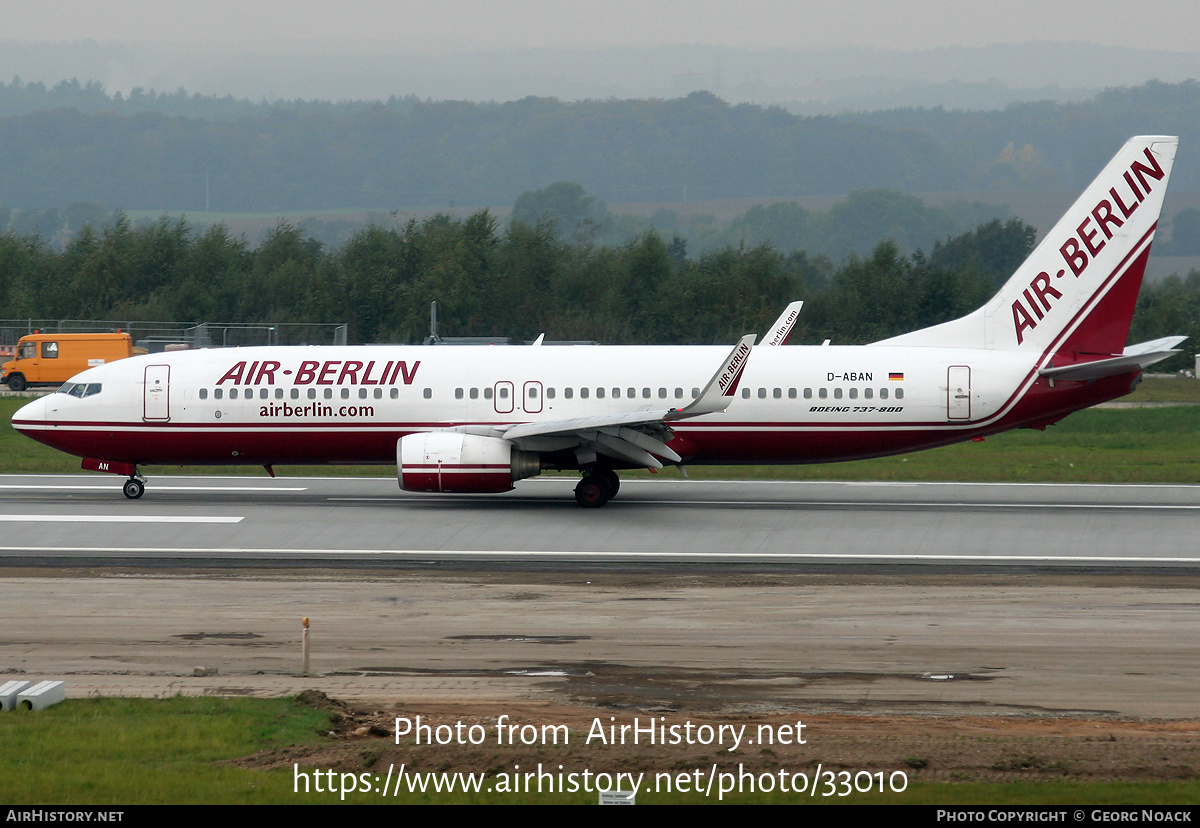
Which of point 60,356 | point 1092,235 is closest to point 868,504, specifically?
point 1092,235

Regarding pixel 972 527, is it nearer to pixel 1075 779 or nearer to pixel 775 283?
pixel 1075 779

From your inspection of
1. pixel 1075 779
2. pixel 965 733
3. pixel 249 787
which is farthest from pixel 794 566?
pixel 249 787

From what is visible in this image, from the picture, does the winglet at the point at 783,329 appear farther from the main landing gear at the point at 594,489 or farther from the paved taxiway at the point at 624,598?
the main landing gear at the point at 594,489

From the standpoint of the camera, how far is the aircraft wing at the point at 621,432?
2717cm

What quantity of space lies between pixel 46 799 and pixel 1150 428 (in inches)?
1728

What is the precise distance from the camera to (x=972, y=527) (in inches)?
1068

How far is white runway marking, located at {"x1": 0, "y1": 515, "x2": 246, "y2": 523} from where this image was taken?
27.0 meters

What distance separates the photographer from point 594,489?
96.3 ft

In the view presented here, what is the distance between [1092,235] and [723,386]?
1026 cm

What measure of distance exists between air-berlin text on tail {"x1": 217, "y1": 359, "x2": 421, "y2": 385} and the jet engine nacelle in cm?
239

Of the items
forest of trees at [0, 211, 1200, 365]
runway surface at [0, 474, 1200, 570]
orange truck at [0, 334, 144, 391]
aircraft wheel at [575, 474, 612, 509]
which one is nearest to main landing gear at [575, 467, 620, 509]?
aircraft wheel at [575, 474, 612, 509]

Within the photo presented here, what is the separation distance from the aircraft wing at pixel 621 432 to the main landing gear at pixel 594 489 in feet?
2.68

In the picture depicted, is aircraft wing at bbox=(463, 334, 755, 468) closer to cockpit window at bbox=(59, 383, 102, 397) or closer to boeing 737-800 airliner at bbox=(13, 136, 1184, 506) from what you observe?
boeing 737-800 airliner at bbox=(13, 136, 1184, 506)

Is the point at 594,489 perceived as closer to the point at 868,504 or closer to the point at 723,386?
the point at 723,386
